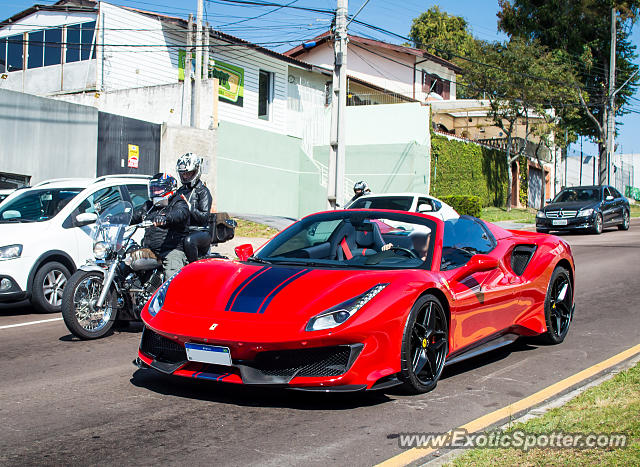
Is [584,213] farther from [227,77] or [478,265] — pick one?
[478,265]

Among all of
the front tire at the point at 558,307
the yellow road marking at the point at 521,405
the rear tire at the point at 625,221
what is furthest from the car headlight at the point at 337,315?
the rear tire at the point at 625,221

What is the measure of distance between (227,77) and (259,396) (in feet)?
88.9

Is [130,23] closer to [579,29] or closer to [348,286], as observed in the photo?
[348,286]

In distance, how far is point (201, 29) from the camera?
1023 inches

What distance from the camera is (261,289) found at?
5.32m

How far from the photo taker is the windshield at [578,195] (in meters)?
24.9

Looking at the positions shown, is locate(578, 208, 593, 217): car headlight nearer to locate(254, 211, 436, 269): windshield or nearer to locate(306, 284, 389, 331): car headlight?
locate(254, 211, 436, 269): windshield

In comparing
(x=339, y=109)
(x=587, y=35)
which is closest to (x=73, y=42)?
(x=339, y=109)

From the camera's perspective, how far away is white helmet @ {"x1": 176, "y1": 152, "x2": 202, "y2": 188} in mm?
8156

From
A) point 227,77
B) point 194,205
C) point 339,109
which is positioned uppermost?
point 227,77

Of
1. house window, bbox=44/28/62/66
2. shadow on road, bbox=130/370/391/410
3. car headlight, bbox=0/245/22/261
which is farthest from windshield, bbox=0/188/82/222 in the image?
house window, bbox=44/28/62/66

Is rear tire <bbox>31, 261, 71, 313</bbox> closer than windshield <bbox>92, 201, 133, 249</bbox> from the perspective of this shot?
No

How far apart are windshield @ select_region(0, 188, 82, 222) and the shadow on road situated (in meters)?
5.26

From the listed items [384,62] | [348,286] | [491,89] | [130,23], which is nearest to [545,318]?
[348,286]
